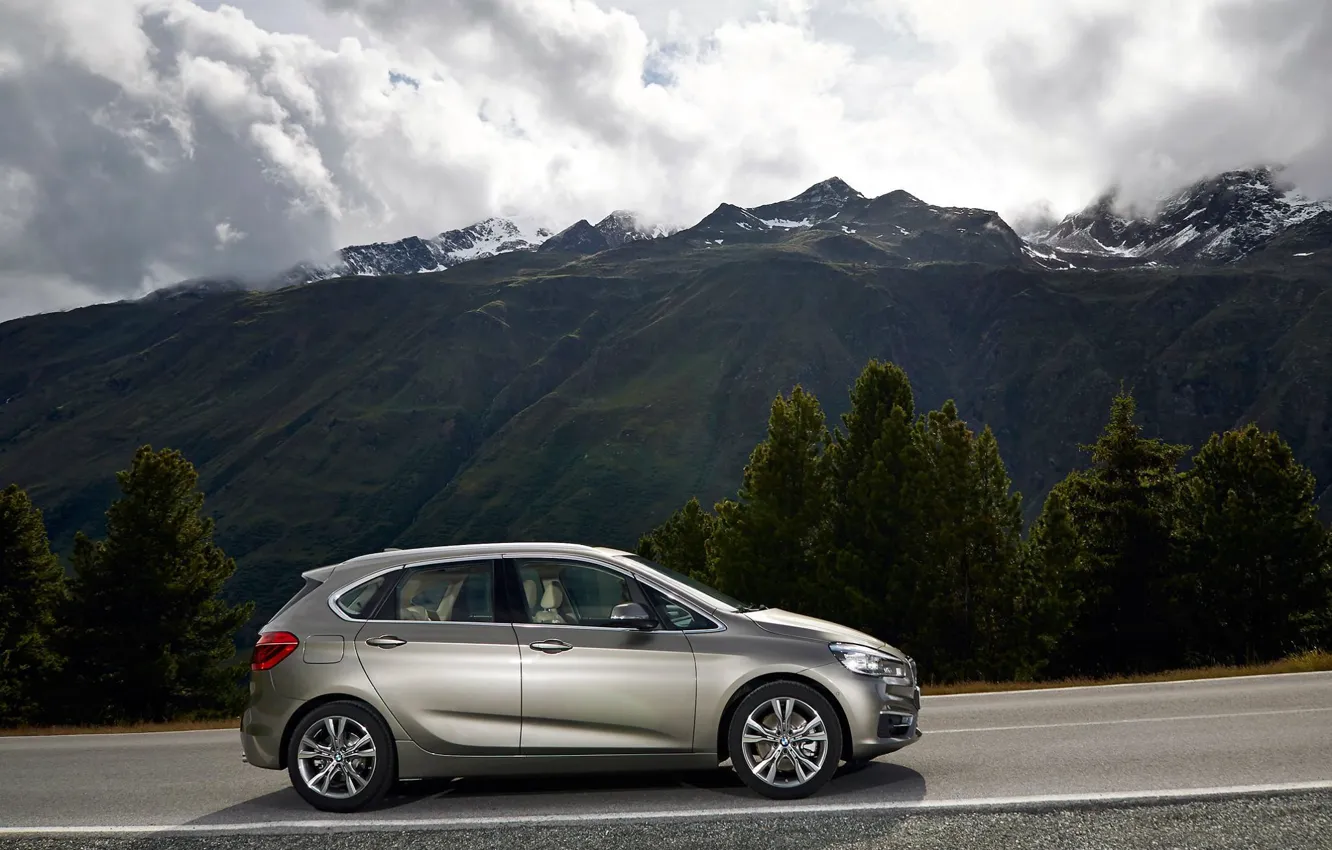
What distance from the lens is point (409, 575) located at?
26.8ft

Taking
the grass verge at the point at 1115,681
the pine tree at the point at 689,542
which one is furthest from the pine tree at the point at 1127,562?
the pine tree at the point at 689,542

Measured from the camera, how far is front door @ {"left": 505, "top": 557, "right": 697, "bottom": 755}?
7.51 m

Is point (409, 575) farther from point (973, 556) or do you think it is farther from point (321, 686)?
point (973, 556)

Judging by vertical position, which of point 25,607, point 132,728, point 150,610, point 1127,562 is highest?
point 1127,562

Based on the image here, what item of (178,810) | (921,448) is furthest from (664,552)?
(178,810)

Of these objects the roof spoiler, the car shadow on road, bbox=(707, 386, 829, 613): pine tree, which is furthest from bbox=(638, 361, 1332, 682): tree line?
the roof spoiler

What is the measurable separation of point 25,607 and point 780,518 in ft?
84.4

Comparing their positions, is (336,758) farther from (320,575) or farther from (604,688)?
(604,688)

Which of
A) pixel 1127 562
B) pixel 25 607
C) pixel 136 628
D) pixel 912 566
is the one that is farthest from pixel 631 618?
pixel 25 607

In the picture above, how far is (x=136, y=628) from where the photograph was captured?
3189cm

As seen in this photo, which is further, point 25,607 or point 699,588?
point 25,607

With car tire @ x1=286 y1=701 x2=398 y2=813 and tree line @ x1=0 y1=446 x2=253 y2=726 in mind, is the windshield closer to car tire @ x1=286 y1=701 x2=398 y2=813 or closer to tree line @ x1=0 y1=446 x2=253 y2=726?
car tire @ x1=286 y1=701 x2=398 y2=813

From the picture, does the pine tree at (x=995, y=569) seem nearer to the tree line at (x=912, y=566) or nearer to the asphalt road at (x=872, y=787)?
the tree line at (x=912, y=566)

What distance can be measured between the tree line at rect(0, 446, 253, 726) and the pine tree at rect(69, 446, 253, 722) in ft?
0.10
